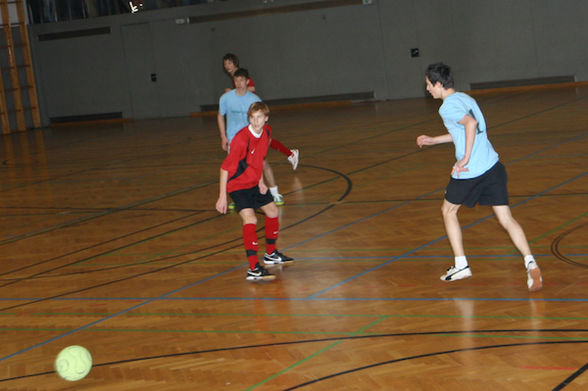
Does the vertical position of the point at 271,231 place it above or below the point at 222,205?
below

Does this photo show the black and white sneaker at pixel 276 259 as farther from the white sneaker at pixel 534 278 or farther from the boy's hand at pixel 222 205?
the white sneaker at pixel 534 278

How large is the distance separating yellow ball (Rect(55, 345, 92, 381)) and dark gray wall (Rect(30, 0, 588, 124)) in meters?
18.4

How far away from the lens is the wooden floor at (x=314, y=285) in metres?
4.09

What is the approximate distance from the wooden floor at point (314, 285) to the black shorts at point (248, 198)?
59 centimetres

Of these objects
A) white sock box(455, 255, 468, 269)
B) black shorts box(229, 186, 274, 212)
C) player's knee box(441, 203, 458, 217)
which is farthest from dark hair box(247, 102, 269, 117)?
white sock box(455, 255, 468, 269)

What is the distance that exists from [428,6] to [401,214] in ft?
49.8

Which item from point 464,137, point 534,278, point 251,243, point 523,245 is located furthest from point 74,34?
point 534,278

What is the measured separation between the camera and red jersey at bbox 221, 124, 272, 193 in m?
5.83

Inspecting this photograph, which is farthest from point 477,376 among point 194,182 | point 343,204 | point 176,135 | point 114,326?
point 176,135

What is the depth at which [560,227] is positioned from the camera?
6.40 metres

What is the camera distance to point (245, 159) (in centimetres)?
594

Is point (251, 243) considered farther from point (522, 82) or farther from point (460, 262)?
point (522, 82)

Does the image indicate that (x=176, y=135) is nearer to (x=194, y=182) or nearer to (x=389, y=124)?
(x=389, y=124)

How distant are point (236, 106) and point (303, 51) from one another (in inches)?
600
